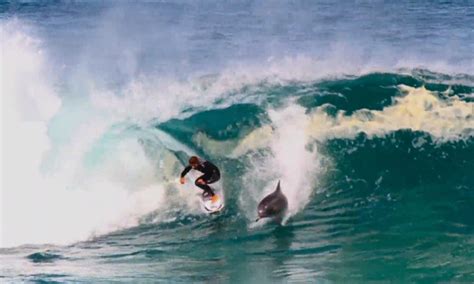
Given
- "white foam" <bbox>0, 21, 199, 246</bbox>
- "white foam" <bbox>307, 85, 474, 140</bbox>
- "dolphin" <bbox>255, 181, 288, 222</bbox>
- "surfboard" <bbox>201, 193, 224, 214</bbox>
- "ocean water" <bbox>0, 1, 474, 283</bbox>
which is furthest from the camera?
"white foam" <bbox>307, 85, 474, 140</bbox>

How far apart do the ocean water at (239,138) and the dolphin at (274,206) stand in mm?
120

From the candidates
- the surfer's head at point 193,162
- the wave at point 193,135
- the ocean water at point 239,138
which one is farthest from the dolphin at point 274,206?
the surfer's head at point 193,162

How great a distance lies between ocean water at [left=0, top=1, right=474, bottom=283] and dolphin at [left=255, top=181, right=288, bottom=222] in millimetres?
120

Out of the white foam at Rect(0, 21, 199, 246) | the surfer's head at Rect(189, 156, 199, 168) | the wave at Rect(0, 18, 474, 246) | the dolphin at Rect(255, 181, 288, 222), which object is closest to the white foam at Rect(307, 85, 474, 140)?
the wave at Rect(0, 18, 474, 246)

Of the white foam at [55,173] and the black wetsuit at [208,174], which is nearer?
the black wetsuit at [208,174]

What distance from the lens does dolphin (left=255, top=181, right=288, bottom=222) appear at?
1030 centimetres

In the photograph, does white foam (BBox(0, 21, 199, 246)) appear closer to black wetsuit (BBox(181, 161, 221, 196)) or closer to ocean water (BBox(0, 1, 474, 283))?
ocean water (BBox(0, 1, 474, 283))

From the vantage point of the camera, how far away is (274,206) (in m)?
10.3

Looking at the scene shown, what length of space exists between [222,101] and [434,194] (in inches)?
127

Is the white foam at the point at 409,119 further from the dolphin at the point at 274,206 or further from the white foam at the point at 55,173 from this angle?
the white foam at the point at 55,173

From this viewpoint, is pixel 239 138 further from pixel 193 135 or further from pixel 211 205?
pixel 211 205

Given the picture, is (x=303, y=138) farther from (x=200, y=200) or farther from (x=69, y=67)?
(x=69, y=67)

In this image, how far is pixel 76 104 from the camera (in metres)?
11.3

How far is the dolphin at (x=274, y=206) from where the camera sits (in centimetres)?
1030
